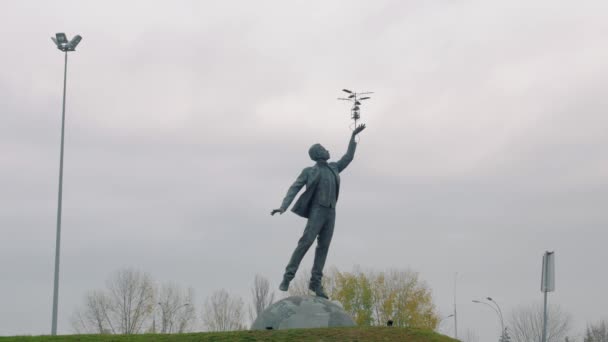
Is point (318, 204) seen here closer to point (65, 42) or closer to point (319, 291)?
point (319, 291)

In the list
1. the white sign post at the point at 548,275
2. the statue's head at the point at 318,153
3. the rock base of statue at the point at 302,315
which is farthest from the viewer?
the statue's head at the point at 318,153

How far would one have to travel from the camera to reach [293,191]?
2250cm

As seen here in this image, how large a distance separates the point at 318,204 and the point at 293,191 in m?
0.79

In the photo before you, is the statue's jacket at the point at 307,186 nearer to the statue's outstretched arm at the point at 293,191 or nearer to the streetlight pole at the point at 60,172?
the statue's outstretched arm at the point at 293,191

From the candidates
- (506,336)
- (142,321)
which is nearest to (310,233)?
(142,321)

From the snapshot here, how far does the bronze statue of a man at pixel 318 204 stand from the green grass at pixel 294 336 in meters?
2.42

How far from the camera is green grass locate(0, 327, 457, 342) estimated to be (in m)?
20.1

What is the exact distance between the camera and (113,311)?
5628 cm

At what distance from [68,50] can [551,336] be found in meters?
48.9

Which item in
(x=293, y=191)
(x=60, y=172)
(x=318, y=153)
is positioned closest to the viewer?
(x=293, y=191)

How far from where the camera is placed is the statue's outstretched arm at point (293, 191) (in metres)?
22.0

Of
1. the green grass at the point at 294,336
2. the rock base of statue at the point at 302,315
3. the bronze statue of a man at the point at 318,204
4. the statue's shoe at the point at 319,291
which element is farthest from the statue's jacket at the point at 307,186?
the green grass at the point at 294,336

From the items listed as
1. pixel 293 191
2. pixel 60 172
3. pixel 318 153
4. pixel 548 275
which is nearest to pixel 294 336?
pixel 293 191

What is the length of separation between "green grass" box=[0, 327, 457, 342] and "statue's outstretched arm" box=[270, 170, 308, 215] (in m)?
2.96
